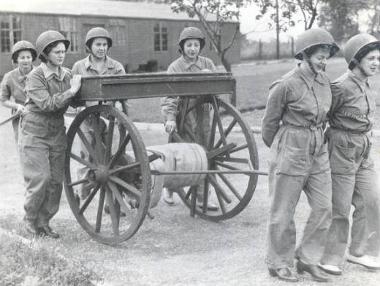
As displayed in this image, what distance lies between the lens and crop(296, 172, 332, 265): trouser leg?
175 inches

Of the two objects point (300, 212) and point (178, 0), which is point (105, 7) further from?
point (300, 212)

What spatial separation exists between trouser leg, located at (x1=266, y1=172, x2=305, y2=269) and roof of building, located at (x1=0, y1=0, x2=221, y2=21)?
1843 centimetres

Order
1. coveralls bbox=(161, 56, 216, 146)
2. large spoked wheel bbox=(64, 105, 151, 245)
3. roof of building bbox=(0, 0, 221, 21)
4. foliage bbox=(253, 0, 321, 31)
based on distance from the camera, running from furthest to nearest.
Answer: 1. roof of building bbox=(0, 0, 221, 21)
2. foliage bbox=(253, 0, 321, 31)
3. coveralls bbox=(161, 56, 216, 146)
4. large spoked wheel bbox=(64, 105, 151, 245)

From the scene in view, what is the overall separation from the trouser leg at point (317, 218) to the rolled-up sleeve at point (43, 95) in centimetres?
225

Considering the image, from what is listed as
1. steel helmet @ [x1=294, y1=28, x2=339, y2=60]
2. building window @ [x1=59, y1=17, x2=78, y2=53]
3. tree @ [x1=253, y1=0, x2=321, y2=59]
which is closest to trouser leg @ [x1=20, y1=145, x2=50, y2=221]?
steel helmet @ [x1=294, y1=28, x2=339, y2=60]

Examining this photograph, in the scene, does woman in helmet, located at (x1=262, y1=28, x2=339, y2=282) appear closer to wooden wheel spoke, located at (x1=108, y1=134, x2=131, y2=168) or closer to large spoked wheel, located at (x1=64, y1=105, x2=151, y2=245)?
large spoked wheel, located at (x1=64, y1=105, x2=151, y2=245)

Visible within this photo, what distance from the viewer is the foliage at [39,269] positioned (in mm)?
4184

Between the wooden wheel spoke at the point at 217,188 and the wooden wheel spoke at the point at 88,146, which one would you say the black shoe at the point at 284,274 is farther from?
the wooden wheel spoke at the point at 88,146

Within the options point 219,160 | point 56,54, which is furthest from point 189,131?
point 56,54

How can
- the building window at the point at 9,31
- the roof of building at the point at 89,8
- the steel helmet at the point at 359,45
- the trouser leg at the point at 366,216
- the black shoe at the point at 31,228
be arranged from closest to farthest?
the steel helmet at the point at 359,45, the trouser leg at the point at 366,216, the black shoe at the point at 31,228, the building window at the point at 9,31, the roof of building at the point at 89,8

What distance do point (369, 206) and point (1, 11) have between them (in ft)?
71.3

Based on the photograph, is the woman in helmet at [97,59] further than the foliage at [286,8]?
No

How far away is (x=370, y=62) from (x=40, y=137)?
9.84ft

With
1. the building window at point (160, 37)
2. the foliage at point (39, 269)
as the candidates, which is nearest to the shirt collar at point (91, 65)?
the foliage at point (39, 269)
